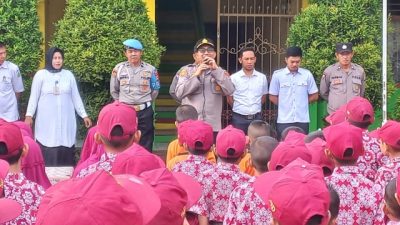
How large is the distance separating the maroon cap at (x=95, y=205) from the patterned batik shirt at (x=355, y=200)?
2.19 m

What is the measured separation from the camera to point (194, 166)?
5230 millimetres

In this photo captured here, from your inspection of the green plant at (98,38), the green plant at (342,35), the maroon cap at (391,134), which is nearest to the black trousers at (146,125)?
the green plant at (98,38)

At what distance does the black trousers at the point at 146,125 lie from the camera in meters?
8.98

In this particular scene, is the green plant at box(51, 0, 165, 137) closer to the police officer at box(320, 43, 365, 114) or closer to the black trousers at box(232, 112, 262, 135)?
the black trousers at box(232, 112, 262, 135)

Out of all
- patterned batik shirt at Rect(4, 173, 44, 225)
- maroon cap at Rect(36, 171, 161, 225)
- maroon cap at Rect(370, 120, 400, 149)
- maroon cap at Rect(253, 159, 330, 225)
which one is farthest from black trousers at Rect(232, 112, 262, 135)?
maroon cap at Rect(36, 171, 161, 225)

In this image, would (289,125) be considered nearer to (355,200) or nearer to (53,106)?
(53,106)

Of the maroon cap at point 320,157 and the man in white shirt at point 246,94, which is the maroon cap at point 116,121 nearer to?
the maroon cap at point 320,157

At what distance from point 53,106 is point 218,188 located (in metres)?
4.27

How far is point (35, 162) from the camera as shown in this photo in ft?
16.8

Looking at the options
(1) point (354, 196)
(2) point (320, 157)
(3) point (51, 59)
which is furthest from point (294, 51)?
(1) point (354, 196)

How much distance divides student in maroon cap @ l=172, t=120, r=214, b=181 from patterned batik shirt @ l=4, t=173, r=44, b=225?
1337 mm

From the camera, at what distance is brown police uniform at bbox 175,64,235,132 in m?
8.54

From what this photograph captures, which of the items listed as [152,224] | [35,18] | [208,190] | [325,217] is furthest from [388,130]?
[35,18]

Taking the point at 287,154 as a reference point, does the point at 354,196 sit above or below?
below
